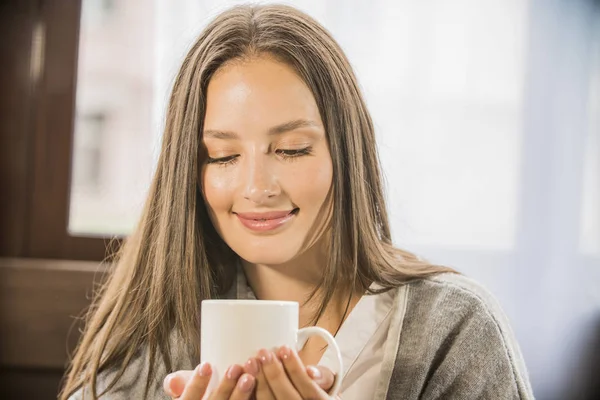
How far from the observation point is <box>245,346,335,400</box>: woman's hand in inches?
30.5

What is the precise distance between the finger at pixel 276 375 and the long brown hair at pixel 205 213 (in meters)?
0.37

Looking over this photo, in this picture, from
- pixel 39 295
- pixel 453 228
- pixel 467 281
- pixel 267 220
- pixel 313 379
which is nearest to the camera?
pixel 313 379

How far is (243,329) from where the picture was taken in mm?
772

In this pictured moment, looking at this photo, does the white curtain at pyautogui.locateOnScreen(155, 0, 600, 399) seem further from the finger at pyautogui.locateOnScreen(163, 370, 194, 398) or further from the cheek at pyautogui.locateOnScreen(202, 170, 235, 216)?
the finger at pyautogui.locateOnScreen(163, 370, 194, 398)

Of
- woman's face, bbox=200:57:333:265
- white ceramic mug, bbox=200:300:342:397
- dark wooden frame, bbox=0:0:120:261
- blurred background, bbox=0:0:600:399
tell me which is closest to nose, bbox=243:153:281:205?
woman's face, bbox=200:57:333:265

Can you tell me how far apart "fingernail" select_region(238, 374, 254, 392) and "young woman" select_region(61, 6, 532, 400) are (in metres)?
0.29

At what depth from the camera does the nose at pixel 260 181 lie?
1.01 meters

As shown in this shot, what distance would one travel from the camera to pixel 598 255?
7.01 feet

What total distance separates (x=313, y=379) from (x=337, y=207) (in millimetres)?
355

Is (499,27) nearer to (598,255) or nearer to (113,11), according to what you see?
(598,255)

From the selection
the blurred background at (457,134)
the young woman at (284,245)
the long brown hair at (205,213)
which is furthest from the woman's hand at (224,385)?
the blurred background at (457,134)

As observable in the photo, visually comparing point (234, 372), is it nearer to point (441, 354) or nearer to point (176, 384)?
point (176, 384)

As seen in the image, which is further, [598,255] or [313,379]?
[598,255]

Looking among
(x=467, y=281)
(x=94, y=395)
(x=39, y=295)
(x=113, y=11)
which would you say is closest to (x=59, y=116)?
(x=113, y=11)
